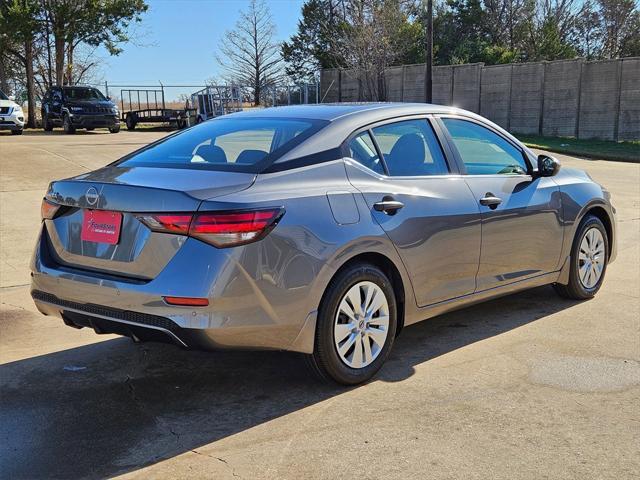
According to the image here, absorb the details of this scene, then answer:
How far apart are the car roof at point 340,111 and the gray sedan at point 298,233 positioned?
2 cm

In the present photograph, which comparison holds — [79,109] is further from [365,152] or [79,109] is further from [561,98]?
[365,152]

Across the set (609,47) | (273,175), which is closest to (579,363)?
(273,175)

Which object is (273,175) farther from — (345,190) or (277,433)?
(277,433)

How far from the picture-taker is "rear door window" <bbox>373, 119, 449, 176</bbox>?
15.5 feet

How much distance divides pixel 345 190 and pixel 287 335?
3.00 feet

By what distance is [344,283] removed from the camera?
412cm

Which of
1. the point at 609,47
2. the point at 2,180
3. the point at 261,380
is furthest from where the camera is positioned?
the point at 609,47

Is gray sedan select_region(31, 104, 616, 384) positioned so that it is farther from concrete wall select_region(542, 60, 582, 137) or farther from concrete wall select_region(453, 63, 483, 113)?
concrete wall select_region(453, 63, 483, 113)

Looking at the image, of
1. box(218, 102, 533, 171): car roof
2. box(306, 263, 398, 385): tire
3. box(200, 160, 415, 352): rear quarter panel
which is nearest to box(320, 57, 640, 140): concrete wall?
box(218, 102, 533, 171): car roof

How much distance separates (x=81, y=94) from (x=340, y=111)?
85.6 feet

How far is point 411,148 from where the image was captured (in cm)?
489

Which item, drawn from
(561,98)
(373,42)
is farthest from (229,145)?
(373,42)

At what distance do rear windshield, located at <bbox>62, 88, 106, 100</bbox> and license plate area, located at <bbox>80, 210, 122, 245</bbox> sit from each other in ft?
85.4

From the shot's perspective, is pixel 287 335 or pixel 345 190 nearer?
pixel 287 335
